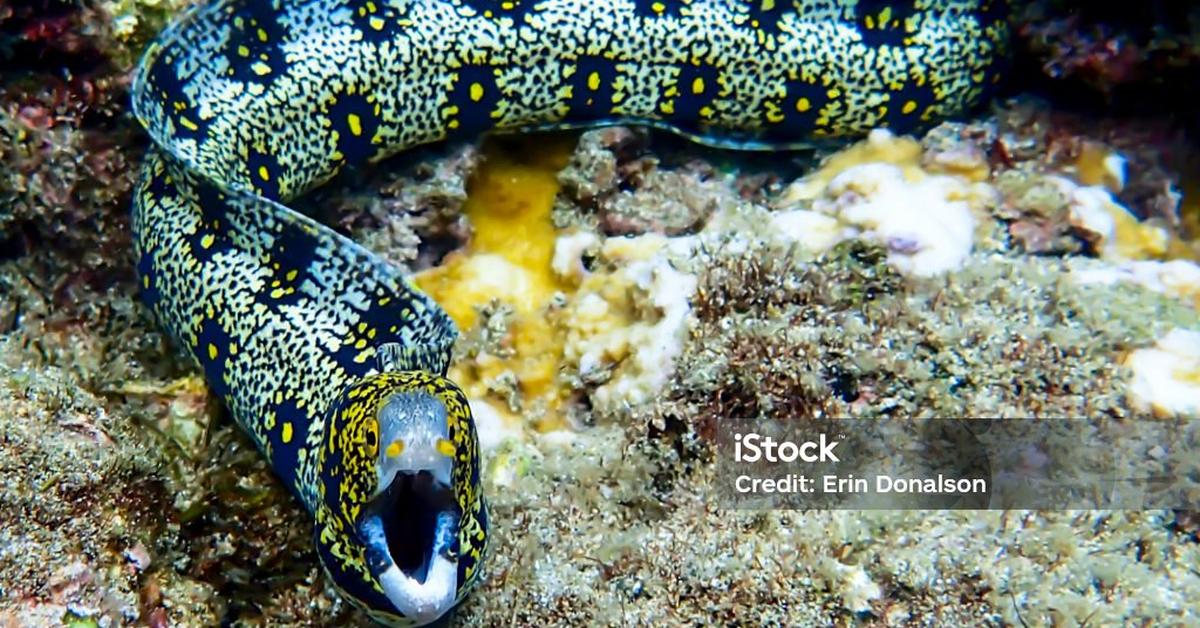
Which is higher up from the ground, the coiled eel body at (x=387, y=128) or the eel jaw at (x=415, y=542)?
the coiled eel body at (x=387, y=128)

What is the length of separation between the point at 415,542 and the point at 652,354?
1.14 m

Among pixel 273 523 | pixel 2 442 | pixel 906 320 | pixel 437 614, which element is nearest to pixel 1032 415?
pixel 906 320

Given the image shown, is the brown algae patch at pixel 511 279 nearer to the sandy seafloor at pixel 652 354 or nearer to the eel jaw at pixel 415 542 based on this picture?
the sandy seafloor at pixel 652 354

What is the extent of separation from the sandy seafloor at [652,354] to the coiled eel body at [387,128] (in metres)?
0.23

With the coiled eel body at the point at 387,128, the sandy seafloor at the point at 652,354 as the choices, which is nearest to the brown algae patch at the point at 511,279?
the sandy seafloor at the point at 652,354

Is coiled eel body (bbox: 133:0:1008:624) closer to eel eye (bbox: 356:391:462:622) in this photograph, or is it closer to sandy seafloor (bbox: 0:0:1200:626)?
eel eye (bbox: 356:391:462:622)

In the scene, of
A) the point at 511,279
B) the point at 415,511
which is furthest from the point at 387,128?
the point at 415,511

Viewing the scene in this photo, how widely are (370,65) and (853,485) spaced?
2.80 metres

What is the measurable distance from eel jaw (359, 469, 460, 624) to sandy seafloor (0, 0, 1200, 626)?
0.34m

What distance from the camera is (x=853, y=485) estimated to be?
308 centimetres

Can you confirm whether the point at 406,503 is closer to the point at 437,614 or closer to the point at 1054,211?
the point at 437,614

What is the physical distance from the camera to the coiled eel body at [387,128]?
2.79 meters

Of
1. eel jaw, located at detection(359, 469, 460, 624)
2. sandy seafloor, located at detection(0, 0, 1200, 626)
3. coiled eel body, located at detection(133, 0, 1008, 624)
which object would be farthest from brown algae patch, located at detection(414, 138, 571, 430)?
eel jaw, located at detection(359, 469, 460, 624)

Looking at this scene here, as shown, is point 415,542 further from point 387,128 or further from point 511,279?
point 387,128
